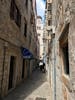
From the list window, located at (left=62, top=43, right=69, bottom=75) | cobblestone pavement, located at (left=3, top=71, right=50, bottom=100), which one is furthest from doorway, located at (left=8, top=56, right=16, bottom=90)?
window, located at (left=62, top=43, right=69, bottom=75)

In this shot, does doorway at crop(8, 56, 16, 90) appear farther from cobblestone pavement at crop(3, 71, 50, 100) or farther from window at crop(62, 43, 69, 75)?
window at crop(62, 43, 69, 75)

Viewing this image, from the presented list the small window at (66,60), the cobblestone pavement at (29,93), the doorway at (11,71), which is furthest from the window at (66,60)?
the doorway at (11,71)

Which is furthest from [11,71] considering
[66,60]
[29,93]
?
[66,60]

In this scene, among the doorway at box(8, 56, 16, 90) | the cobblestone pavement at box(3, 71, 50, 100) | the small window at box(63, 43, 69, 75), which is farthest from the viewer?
the doorway at box(8, 56, 16, 90)

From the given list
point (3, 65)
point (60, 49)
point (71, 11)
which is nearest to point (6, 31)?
point (3, 65)

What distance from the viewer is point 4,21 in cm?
728

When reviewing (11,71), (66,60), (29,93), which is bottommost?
(29,93)

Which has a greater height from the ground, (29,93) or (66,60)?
(66,60)

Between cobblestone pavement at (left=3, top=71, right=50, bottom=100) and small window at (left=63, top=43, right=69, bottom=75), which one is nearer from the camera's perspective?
small window at (left=63, top=43, right=69, bottom=75)

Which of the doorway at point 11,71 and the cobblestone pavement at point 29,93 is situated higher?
the doorway at point 11,71

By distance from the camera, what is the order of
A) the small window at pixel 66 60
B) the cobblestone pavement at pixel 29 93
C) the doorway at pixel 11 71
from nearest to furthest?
the small window at pixel 66 60 → the cobblestone pavement at pixel 29 93 → the doorway at pixel 11 71

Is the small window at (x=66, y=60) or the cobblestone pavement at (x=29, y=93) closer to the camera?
the small window at (x=66, y=60)

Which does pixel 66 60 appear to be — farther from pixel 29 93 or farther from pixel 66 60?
pixel 29 93

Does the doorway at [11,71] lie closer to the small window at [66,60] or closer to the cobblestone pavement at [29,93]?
the cobblestone pavement at [29,93]
